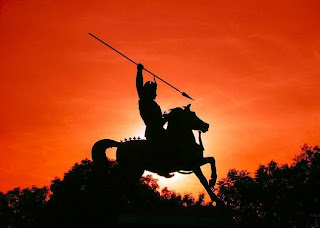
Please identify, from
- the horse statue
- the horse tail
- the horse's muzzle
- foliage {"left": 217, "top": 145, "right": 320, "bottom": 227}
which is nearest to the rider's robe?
the horse statue

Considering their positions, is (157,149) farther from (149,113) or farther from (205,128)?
(205,128)

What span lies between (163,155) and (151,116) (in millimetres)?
1067

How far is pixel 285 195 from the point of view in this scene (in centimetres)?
4678

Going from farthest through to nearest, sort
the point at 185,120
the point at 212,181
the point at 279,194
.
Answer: the point at 279,194
the point at 185,120
the point at 212,181

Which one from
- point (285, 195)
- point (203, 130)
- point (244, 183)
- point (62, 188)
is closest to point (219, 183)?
point (244, 183)

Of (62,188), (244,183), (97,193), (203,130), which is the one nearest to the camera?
(97,193)

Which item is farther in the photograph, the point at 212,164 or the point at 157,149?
the point at 212,164

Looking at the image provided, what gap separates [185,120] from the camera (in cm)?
1047

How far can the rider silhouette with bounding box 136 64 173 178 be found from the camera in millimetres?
10312

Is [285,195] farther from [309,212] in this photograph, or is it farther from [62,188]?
[62,188]

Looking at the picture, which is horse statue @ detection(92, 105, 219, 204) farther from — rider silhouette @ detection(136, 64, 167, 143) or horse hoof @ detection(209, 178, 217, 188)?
rider silhouette @ detection(136, 64, 167, 143)

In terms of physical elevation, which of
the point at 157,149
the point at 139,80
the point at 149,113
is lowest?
the point at 157,149

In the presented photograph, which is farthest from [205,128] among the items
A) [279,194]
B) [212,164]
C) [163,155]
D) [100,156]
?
[279,194]

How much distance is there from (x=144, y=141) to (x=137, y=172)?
81cm
